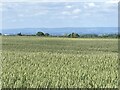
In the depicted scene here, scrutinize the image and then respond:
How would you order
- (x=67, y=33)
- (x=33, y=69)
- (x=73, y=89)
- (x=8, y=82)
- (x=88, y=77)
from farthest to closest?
(x=67, y=33)
(x=33, y=69)
(x=88, y=77)
(x=8, y=82)
(x=73, y=89)

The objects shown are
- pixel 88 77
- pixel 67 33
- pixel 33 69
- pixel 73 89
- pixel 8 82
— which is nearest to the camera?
pixel 73 89

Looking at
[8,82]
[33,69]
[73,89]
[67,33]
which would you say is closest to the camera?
[73,89]

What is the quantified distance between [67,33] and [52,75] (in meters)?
62.6

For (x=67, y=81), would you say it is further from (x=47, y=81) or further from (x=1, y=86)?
(x=1, y=86)

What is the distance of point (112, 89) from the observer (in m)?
7.55

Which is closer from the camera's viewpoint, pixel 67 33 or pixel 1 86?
pixel 1 86

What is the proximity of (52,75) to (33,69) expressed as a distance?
146 centimetres

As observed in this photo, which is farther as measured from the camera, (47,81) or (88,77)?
(88,77)

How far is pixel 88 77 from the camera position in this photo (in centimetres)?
867

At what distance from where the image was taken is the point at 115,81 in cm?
829

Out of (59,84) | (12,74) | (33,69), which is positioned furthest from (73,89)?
(33,69)

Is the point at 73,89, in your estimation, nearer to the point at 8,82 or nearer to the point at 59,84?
the point at 59,84

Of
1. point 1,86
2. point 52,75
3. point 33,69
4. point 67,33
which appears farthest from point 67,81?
point 67,33

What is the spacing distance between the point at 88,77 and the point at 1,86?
8.01ft
